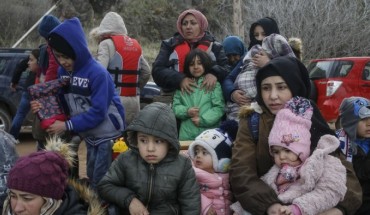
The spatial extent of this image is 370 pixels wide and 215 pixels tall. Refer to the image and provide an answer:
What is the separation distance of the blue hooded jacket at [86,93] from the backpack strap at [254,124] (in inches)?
49.7

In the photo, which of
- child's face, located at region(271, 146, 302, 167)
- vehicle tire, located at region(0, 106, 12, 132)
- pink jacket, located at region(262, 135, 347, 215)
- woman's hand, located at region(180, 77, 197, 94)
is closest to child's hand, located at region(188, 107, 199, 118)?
woman's hand, located at region(180, 77, 197, 94)

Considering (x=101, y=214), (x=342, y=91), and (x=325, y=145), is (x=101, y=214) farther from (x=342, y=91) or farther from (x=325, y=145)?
(x=342, y=91)

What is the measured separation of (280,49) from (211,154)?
1.37 m

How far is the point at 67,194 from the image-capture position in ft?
10.4

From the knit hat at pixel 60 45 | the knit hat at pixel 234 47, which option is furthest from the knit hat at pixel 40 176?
the knit hat at pixel 234 47

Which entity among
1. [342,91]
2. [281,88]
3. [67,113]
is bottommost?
[342,91]

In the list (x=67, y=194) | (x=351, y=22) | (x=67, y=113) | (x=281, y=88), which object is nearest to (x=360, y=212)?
(x=281, y=88)

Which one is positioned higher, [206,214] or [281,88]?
[281,88]

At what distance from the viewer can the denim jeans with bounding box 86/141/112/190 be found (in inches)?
169

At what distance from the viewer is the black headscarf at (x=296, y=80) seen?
327cm

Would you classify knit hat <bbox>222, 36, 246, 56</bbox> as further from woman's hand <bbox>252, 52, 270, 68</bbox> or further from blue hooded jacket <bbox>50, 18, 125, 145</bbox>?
blue hooded jacket <bbox>50, 18, 125, 145</bbox>

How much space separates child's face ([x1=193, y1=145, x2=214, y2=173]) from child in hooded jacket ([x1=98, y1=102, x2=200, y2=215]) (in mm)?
239

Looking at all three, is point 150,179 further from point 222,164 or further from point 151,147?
point 222,164

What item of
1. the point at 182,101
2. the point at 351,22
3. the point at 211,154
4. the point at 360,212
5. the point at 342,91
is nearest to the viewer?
the point at 211,154
